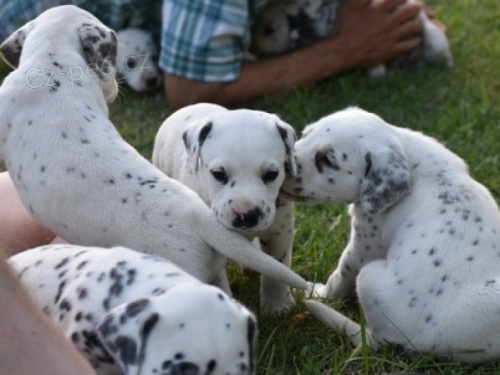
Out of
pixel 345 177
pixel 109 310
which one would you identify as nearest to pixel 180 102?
pixel 345 177

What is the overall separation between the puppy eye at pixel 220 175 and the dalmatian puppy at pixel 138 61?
3.26 metres

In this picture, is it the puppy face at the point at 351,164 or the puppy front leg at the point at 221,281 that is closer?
the puppy front leg at the point at 221,281

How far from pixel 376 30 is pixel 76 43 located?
3571 mm

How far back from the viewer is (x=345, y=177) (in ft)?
14.8

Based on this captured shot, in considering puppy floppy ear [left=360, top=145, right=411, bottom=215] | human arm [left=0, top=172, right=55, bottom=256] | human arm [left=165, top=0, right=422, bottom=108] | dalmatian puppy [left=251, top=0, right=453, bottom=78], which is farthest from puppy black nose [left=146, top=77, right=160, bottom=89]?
puppy floppy ear [left=360, top=145, right=411, bottom=215]

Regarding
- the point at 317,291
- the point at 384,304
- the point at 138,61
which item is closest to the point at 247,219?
the point at 384,304

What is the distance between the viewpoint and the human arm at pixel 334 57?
7270 millimetres

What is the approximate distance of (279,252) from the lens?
4719 mm

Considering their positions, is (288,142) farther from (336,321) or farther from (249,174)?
(336,321)

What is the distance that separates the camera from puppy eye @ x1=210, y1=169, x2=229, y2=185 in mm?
4340

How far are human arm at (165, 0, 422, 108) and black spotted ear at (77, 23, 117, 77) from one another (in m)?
2.39

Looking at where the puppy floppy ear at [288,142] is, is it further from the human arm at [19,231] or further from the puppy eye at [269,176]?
the human arm at [19,231]

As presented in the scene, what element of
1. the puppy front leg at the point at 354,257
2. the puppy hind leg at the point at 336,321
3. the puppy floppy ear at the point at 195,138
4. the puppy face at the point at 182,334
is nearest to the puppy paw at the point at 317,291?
the puppy front leg at the point at 354,257

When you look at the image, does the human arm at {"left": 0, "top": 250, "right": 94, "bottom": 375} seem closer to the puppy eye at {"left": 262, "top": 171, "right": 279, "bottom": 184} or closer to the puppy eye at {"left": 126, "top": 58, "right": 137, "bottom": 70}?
the puppy eye at {"left": 262, "top": 171, "right": 279, "bottom": 184}
